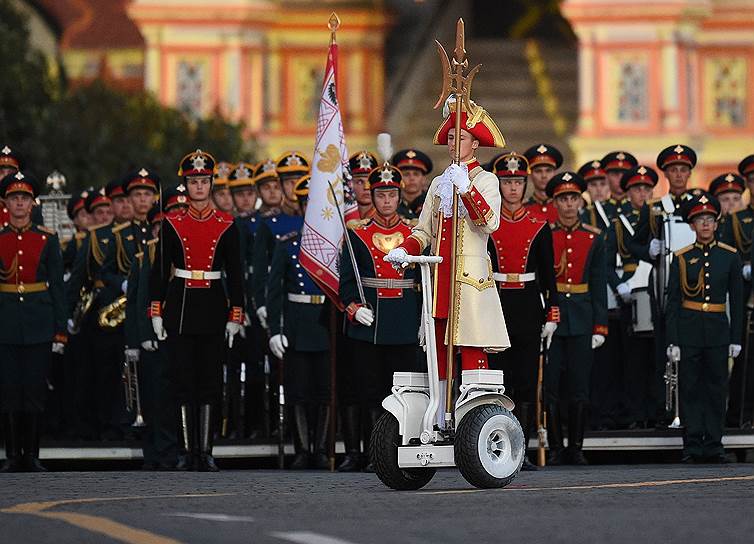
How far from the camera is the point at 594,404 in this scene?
19.7m

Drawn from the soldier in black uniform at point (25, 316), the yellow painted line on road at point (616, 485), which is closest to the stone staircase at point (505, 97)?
the soldier in black uniform at point (25, 316)

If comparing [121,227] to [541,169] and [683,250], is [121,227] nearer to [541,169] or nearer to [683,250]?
[541,169]

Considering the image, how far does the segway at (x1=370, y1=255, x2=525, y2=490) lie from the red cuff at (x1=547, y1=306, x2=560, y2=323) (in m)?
2.31

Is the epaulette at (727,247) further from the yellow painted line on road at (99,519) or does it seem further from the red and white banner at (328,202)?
the yellow painted line on road at (99,519)

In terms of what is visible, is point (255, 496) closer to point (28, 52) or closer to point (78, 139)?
point (78, 139)

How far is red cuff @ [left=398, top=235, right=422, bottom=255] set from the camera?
1463 cm

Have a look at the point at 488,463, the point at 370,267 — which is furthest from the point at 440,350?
the point at 370,267

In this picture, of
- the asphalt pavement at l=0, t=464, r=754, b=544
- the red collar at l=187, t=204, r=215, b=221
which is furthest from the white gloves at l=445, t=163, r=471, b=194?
the red collar at l=187, t=204, r=215, b=221

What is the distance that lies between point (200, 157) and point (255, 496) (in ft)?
12.5

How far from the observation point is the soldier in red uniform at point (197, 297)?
17.3 meters

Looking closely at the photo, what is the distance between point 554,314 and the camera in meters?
17.0

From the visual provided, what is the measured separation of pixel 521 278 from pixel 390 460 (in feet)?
9.02

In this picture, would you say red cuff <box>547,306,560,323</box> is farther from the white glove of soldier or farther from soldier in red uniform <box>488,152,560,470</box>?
the white glove of soldier

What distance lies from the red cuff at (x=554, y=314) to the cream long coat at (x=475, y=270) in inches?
83.7
